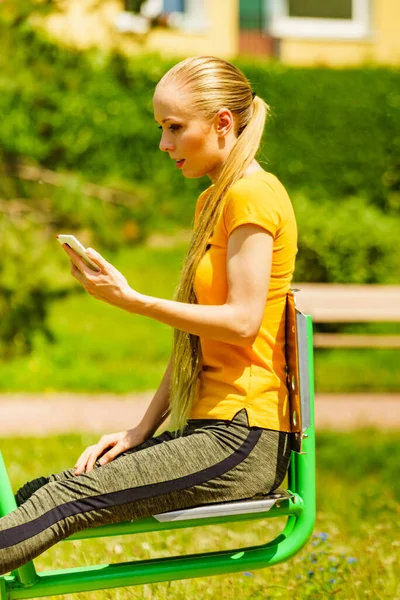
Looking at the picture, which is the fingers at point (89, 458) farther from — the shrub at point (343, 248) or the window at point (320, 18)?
the window at point (320, 18)

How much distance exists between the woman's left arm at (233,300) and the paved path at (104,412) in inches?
134

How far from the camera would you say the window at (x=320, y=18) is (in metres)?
13.0

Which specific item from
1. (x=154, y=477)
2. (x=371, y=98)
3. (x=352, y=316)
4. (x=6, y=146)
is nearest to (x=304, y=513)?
(x=154, y=477)

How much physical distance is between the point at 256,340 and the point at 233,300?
14cm

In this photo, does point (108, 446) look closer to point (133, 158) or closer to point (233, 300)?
point (233, 300)

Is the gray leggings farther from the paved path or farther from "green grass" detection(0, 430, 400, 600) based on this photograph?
the paved path

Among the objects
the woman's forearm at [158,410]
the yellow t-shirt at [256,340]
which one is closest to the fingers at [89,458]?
the woman's forearm at [158,410]

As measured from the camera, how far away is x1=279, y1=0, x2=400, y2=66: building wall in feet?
41.9

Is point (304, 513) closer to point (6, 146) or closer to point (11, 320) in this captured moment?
point (11, 320)

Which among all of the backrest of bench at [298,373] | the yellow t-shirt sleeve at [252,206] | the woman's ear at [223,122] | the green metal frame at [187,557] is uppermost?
the woman's ear at [223,122]

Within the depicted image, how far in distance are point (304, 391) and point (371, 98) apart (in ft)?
29.5

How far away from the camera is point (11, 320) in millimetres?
6379

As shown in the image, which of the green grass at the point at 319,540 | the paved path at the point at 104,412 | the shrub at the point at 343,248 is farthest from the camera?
Result: the shrub at the point at 343,248

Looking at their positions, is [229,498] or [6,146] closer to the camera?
[229,498]
